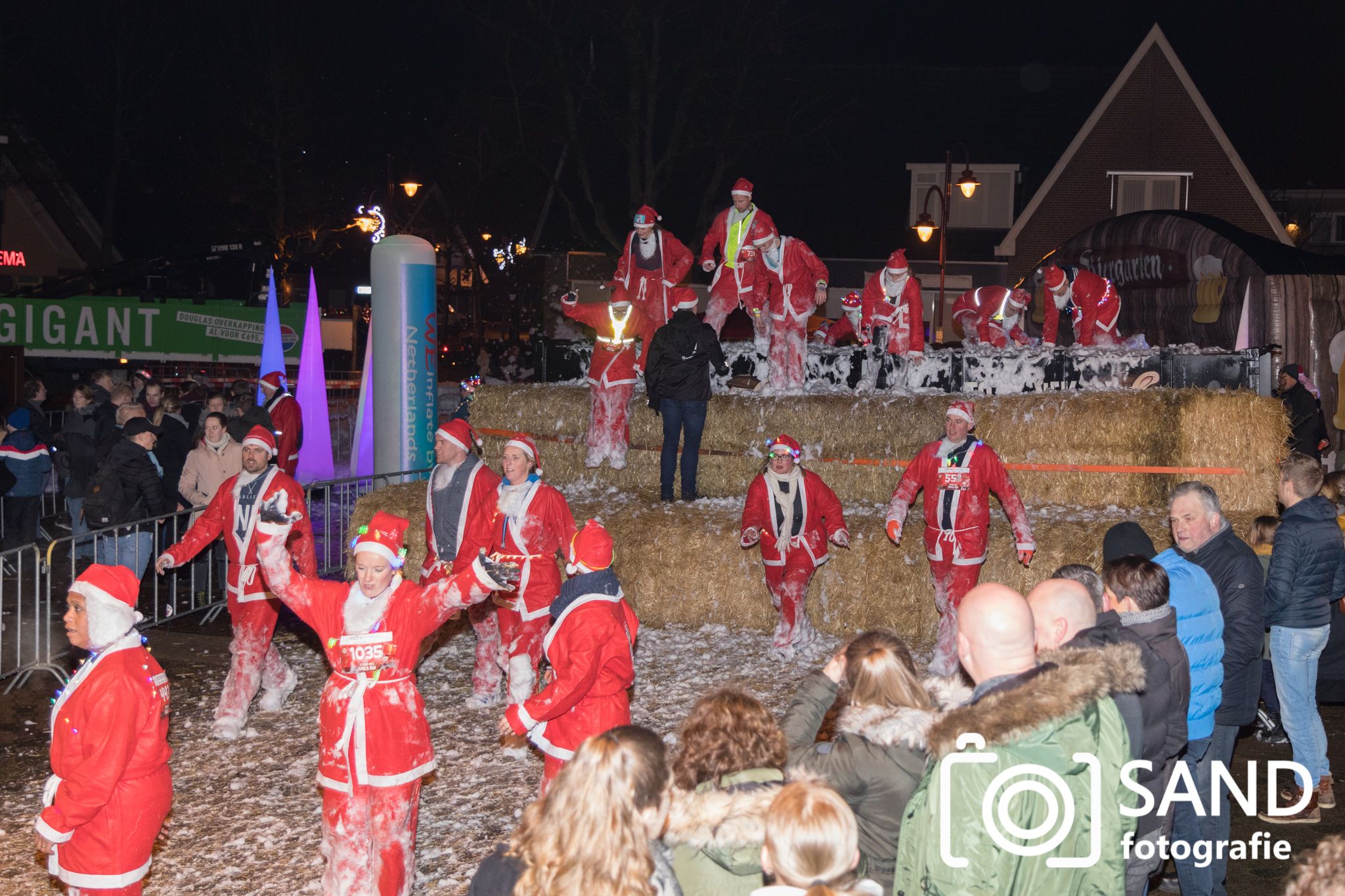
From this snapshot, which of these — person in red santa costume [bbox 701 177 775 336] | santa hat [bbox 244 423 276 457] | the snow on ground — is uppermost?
person in red santa costume [bbox 701 177 775 336]

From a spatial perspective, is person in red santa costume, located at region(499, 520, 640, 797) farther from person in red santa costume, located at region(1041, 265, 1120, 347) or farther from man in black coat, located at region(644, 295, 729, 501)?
person in red santa costume, located at region(1041, 265, 1120, 347)

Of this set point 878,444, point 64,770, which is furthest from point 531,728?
point 878,444

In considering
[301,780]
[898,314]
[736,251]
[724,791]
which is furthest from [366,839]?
[898,314]

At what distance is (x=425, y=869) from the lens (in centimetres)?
558

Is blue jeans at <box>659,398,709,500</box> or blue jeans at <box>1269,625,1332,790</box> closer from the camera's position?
blue jeans at <box>1269,625,1332,790</box>

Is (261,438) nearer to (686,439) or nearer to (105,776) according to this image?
(105,776)

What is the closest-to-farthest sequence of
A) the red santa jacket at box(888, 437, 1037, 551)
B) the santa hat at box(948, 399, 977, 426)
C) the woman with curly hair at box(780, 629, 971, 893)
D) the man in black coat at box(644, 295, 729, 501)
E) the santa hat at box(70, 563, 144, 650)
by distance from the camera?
the woman with curly hair at box(780, 629, 971, 893) < the santa hat at box(70, 563, 144, 650) < the red santa jacket at box(888, 437, 1037, 551) < the santa hat at box(948, 399, 977, 426) < the man in black coat at box(644, 295, 729, 501)

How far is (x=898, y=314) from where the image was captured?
41.6ft

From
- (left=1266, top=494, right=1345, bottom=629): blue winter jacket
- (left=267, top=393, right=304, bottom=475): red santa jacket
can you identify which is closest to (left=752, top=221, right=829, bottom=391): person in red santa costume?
(left=267, top=393, right=304, bottom=475): red santa jacket

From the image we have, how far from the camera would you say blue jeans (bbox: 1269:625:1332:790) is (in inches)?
245

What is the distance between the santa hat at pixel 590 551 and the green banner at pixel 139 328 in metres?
17.9

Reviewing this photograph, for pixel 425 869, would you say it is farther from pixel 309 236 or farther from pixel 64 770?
pixel 309 236

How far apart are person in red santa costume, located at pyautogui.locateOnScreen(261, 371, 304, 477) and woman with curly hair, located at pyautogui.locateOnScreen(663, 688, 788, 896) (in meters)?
8.76

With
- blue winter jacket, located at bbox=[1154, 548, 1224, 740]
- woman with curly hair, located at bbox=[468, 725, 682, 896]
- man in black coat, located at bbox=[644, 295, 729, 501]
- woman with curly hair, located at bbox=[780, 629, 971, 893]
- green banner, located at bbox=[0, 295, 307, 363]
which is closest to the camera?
woman with curly hair, located at bbox=[468, 725, 682, 896]
